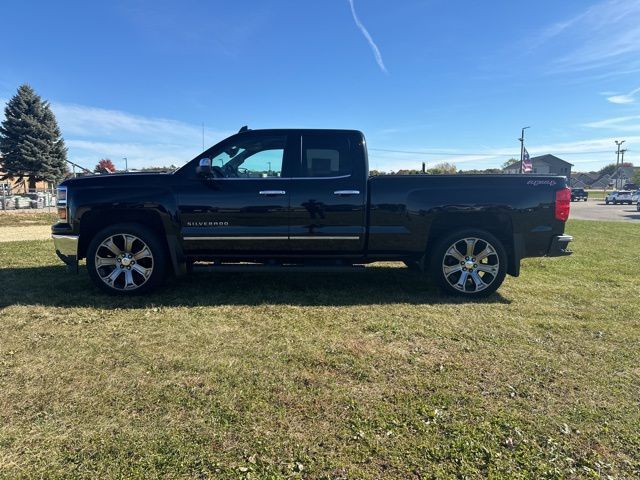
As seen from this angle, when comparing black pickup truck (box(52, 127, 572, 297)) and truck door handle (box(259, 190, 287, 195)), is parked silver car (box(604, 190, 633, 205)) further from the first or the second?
truck door handle (box(259, 190, 287, 195))

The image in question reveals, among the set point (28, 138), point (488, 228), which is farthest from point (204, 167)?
point (28, 138)

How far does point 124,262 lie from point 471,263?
4.10 meters

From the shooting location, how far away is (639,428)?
2463 mm

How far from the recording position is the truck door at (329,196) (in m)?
4.89

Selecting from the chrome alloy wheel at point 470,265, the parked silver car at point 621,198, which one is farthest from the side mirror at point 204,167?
the parked silver car at point 621,198

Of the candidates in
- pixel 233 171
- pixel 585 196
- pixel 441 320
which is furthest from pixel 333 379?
pixel 585 196

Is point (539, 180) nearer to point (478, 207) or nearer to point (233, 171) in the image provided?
point (478, 207)

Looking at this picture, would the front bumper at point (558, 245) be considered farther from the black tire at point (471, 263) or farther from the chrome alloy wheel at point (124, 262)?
the chrome alloy wheel at point (124, 262)

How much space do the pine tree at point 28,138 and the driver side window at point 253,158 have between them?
3833 cm

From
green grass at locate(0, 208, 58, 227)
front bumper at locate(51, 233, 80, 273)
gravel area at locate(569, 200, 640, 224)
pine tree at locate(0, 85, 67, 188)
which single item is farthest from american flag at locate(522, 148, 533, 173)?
pine tree at locate(0, 85, 67, 188)

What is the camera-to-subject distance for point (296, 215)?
4898 millimetres

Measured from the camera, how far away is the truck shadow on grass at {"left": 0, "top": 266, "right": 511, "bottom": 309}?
A: 4773 mm

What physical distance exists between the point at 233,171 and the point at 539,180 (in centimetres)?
363

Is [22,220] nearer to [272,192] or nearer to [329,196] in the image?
[272,192]
